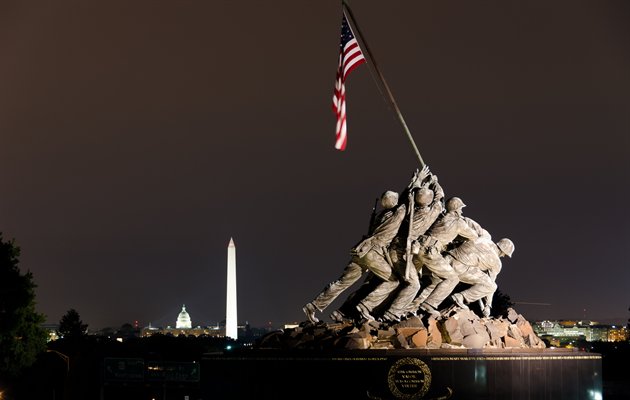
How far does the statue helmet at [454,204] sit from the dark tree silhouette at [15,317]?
27542 millimetres

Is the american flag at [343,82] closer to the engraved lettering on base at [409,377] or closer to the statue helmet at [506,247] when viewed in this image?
the statue helmet at [506,247]

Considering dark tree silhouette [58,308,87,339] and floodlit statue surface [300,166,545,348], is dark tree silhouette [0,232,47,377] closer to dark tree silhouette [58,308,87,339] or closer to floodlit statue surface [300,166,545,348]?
floodlit statue surface [300,166,545,348]

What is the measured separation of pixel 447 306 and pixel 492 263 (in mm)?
1695

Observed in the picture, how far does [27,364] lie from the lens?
2141 inches

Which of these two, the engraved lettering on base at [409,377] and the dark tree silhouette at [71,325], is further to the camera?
the dark tree silhouette at [71,325]

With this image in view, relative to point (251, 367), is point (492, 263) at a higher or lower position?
higher

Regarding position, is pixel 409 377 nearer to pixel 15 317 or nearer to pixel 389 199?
pixel 389 199

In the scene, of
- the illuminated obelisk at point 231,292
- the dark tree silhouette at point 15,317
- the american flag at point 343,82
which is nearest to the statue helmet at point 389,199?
the american flag at point 343,82

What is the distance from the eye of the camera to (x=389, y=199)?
1225 inches

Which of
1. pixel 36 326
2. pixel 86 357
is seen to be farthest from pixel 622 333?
pixel 36 326

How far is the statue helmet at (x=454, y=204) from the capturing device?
3117cm

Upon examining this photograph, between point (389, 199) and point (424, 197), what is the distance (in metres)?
0.92

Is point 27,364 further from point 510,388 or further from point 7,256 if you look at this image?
point 510,388

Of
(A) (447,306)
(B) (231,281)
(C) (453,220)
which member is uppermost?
(B) (231,281)
